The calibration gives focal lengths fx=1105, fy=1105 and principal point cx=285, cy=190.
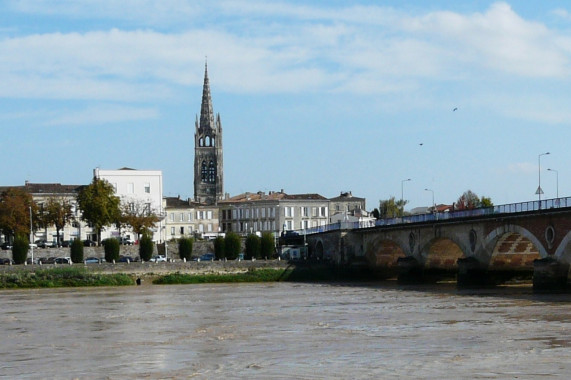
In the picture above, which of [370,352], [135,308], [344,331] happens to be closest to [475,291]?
[135,308]

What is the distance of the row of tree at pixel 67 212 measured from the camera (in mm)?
118500

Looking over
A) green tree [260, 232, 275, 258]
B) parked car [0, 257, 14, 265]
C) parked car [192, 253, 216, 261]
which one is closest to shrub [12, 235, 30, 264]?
parked car [0, 257, 14, 265]

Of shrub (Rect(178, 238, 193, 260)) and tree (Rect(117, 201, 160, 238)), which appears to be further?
tree (Rect(117, 201, 160, 238))

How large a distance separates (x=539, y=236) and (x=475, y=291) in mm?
5379

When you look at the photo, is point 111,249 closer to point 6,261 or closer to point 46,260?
point 46,260

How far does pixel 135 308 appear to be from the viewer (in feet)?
194

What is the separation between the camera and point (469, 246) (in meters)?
78.4

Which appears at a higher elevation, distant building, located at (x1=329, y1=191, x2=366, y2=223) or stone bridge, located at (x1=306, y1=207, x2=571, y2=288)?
distant building, located at (x1=329, y1=191, x2=366, y2=223)

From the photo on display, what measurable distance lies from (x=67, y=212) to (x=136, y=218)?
783cm

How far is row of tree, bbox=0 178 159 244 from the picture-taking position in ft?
389

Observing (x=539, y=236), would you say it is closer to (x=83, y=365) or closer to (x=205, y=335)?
(x=205, y=335)

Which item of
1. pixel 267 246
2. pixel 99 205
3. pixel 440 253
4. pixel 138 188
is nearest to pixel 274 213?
pixel 138 188

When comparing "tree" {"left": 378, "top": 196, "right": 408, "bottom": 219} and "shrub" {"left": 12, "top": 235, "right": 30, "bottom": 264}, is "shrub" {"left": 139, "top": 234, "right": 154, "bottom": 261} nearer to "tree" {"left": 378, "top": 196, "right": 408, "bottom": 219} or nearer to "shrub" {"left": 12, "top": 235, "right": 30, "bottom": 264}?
"shrub" {"left": 12, "top": 235, "right": 30, "bottom": 264}

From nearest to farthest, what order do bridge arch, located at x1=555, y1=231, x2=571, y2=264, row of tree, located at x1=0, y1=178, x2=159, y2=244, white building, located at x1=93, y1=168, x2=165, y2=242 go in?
bridge arch, located at x1=555, y1=231, x2=571, y2=264
row of tree, located at x1=0, y1=178, x2=159, y2=244
white building, located at x1=93, y1=168, x2=165, y2=242
